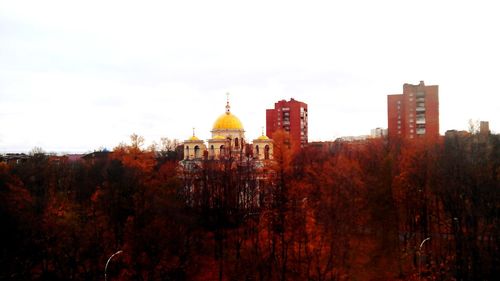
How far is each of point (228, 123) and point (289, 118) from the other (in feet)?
→ 128

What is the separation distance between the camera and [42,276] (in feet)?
81.7

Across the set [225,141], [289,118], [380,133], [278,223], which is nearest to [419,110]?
[380,133]

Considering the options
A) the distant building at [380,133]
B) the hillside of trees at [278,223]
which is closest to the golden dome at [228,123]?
the distant building at [380,133]

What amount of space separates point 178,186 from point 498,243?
20937 millimetres

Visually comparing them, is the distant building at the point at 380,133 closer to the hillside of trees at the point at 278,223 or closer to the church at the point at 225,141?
the church at the point at 225,141

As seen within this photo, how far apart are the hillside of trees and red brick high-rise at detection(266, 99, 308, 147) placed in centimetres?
5220

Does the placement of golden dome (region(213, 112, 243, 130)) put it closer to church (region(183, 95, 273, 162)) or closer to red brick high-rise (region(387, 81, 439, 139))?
church (region(183, 95, 273, 162))

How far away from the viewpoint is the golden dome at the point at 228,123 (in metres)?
52.3

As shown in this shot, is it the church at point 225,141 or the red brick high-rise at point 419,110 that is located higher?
the red brick high-rise at point 419,110

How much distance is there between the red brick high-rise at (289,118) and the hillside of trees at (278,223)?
171ft

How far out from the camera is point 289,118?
296 ft

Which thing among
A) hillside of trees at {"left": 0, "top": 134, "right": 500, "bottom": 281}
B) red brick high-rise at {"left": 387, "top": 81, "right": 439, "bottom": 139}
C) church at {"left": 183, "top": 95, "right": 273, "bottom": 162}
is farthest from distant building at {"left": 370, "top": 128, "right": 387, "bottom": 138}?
hillside of trees at {"left": 0, "top": 134, "right": 500, "bottom": 281}

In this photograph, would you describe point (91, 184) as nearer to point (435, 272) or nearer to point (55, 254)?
point (55, 254)

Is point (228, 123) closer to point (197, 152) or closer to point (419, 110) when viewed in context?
point (197, 152)
